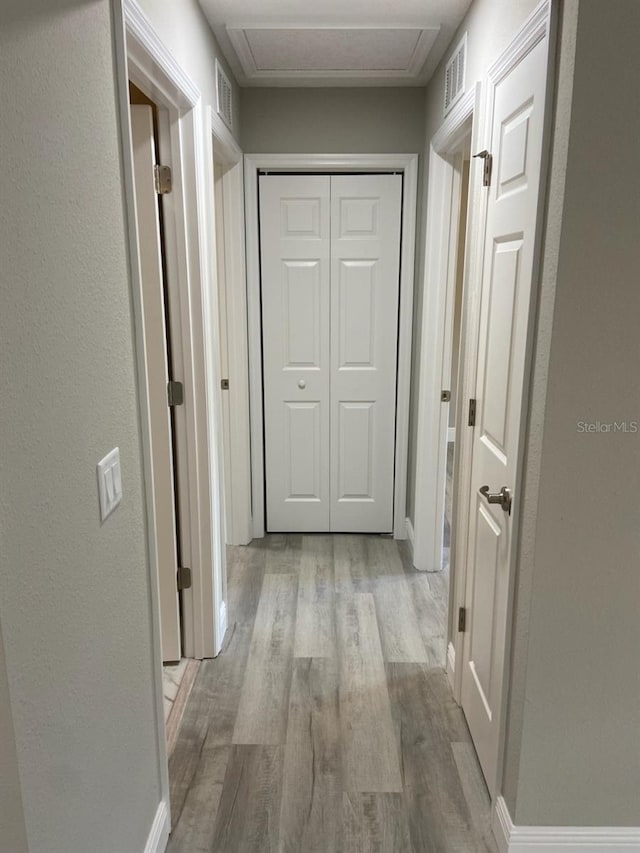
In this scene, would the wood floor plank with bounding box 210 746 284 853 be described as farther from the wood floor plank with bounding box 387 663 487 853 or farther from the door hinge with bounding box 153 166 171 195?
the door hinge with bounding box 153 166 171 195

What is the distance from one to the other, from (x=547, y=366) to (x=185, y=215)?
135 centimetres

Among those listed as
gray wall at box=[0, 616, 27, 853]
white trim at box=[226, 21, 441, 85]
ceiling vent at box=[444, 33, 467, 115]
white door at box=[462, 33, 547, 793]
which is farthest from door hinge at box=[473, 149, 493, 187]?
gray wall at box=[0, 616, 27, 853]

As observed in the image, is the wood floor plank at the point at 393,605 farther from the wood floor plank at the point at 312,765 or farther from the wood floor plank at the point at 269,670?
the wood floor plank at the point at 269,670

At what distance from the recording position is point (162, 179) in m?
2.11

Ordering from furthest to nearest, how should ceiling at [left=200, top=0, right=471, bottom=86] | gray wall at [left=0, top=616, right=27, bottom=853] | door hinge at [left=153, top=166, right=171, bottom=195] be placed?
ceiling at [left=200, top=0, right=471, bottom=86]
door hinge at [left=153, top=166, right=171, bottom=195]
gray wall at [left=0, top=616, right=27, bottom=853]

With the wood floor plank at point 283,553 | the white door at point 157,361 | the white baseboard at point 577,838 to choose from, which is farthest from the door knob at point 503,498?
the wood floor plank at point 283,553

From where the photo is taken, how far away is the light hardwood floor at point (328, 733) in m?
1.79

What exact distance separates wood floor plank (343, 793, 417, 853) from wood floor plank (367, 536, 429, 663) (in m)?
0.72

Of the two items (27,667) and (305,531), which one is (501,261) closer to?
(27,667)

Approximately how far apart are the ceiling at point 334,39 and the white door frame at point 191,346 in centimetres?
47

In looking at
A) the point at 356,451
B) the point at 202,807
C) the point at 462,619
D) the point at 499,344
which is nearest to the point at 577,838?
the point at 462,619

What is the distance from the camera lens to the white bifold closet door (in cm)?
331

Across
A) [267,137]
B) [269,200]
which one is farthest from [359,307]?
[267,137]

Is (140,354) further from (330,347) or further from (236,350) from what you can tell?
(330,347)
